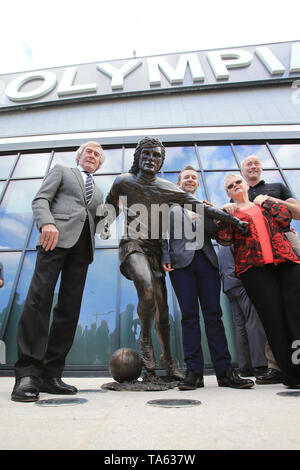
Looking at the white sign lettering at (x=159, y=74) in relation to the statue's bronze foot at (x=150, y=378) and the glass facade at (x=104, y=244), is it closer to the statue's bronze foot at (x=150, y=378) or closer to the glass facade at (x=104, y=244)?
the glass facade at (x=104, y=244)

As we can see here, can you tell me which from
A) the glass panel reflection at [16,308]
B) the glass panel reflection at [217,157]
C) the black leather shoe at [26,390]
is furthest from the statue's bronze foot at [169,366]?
the glass panel reflection at [217,157]

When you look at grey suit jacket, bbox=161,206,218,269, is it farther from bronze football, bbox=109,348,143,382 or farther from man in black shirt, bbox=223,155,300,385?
bronze football, bbox=109,348,143,382

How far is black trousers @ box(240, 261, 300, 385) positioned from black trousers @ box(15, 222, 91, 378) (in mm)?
1528

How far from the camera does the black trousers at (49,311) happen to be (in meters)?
2.04

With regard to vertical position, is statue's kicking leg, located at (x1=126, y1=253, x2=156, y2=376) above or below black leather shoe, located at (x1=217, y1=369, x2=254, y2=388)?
above

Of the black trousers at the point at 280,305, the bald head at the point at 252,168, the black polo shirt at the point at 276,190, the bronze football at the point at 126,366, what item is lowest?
the bronze football at the point at 126,366

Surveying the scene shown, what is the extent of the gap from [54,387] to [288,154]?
8442mm


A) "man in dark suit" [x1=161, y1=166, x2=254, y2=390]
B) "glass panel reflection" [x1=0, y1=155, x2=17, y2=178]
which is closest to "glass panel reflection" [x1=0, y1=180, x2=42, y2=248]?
"glass panel reflection" [x1=0, y1=155, x2=17, y2=178]

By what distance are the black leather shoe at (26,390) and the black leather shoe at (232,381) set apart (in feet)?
5.31

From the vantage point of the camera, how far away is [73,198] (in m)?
2.53

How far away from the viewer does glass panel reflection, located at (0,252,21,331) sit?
5801 millimetres

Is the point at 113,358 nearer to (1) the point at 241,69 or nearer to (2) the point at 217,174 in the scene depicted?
(2) the point at 217,174

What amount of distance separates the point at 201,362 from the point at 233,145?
7.17 m

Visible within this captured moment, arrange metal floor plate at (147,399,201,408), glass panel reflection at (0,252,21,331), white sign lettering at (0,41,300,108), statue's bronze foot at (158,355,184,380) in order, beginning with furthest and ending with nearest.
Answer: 1. white sign lettering at (0,41,300,108)
2. glass panel reflection at (0,252,21,331)
3. statue's bronze foot at (158,355,184,380)
4. metal floor plate at (147,399,201,408)
